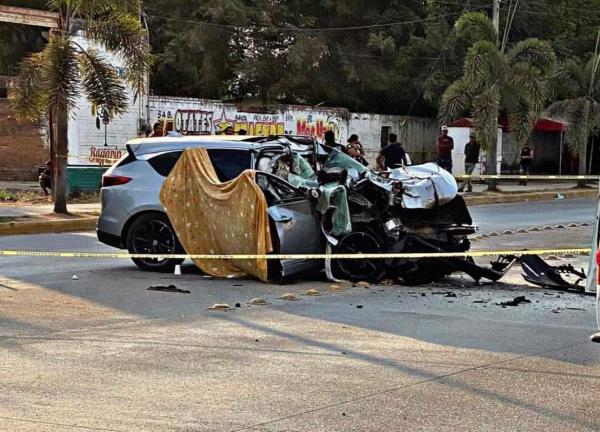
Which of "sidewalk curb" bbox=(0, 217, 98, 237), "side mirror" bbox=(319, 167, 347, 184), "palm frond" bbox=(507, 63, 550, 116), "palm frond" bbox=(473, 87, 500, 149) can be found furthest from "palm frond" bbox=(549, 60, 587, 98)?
"side mirror" bbox=(319, 167, 347, 184)

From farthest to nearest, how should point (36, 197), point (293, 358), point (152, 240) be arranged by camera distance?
point (36, 197)
point (152, 240)
point (293, 358)

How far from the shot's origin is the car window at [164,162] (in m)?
11.6

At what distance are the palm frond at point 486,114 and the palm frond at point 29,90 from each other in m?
14.0

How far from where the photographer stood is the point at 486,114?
2677 centimetres

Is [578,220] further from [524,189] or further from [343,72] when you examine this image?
[343,72]

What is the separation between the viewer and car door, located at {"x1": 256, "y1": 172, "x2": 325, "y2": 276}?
10578 mm

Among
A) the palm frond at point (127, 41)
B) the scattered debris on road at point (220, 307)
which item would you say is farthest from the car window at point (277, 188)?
the palm frond at point (127, 41)

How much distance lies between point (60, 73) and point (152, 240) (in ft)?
23.4

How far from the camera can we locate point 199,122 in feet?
99.1

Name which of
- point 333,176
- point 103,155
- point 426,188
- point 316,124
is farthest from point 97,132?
point 426,188

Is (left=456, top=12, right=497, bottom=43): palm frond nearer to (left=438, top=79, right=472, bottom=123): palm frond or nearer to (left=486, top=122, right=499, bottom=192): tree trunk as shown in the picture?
(left=438, top=79, right=472, bottom=123): palm frond

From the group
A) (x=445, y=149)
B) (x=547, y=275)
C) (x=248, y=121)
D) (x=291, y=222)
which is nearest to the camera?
(x=547, y=275)

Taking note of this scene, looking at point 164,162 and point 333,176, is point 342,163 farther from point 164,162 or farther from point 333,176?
point 164,162

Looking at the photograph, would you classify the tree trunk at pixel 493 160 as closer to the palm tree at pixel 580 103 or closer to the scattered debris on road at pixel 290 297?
the palm tree at pixel 580 103
